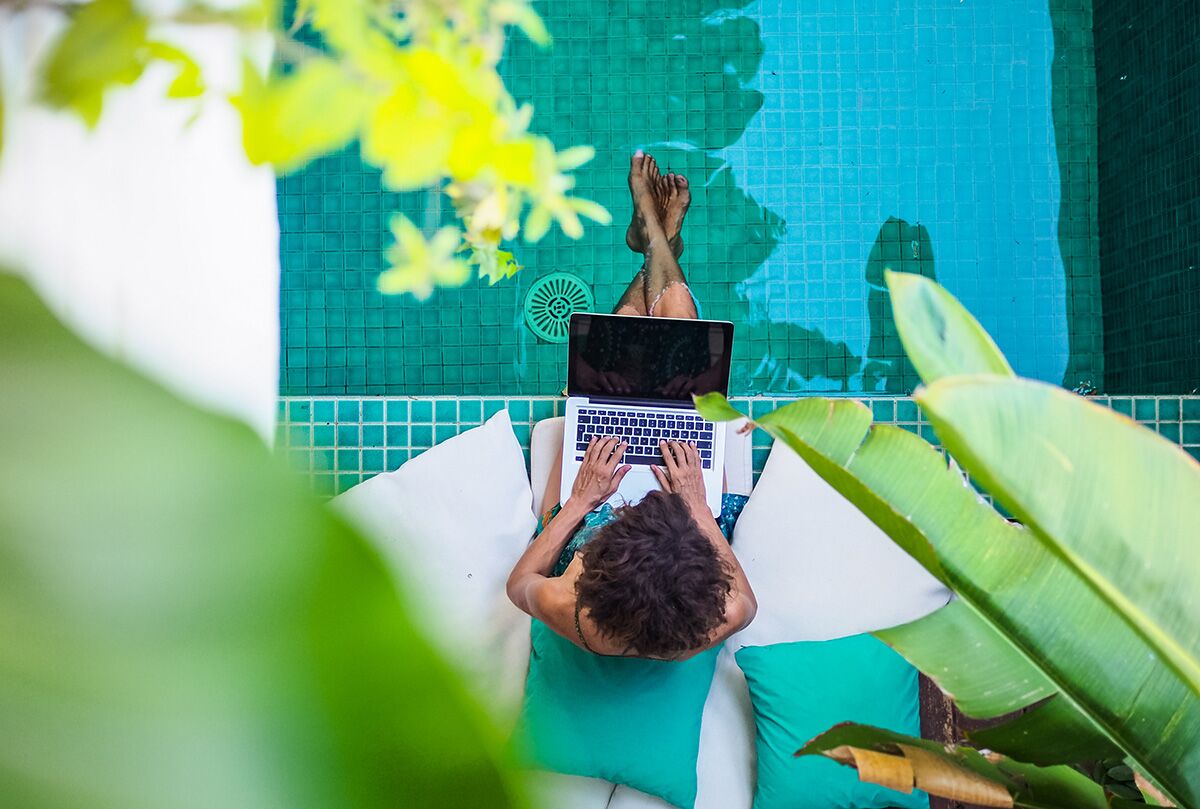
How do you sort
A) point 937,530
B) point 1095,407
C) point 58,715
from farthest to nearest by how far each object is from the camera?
point 937,530, point 1095,407, point 58,715

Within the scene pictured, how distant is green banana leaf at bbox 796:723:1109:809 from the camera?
758 millimetres

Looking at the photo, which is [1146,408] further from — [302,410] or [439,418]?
[302,410]

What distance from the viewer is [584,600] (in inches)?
62.3

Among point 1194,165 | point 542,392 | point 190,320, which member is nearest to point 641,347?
point 542,392

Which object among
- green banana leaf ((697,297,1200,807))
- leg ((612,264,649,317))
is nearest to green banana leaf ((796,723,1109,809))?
green banana leaf ((697,297,1200,807))

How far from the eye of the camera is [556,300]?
2.62 meters

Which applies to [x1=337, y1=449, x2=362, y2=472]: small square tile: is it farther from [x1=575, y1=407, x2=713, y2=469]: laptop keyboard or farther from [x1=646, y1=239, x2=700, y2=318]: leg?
[x1=646, y1=239, x2=700, y2=318]: leg

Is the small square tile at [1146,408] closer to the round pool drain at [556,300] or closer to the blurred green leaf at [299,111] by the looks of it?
the round pool drain at [556,300]

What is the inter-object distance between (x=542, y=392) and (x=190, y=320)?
2.47 meters

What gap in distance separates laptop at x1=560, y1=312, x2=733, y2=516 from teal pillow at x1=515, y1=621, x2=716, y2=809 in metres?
0.35

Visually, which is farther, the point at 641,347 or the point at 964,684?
the point at 641,347

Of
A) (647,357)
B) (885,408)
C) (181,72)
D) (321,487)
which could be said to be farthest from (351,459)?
(321,487)

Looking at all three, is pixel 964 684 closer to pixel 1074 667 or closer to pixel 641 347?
pixel 1074 667

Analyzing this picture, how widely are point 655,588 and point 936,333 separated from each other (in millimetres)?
1032
